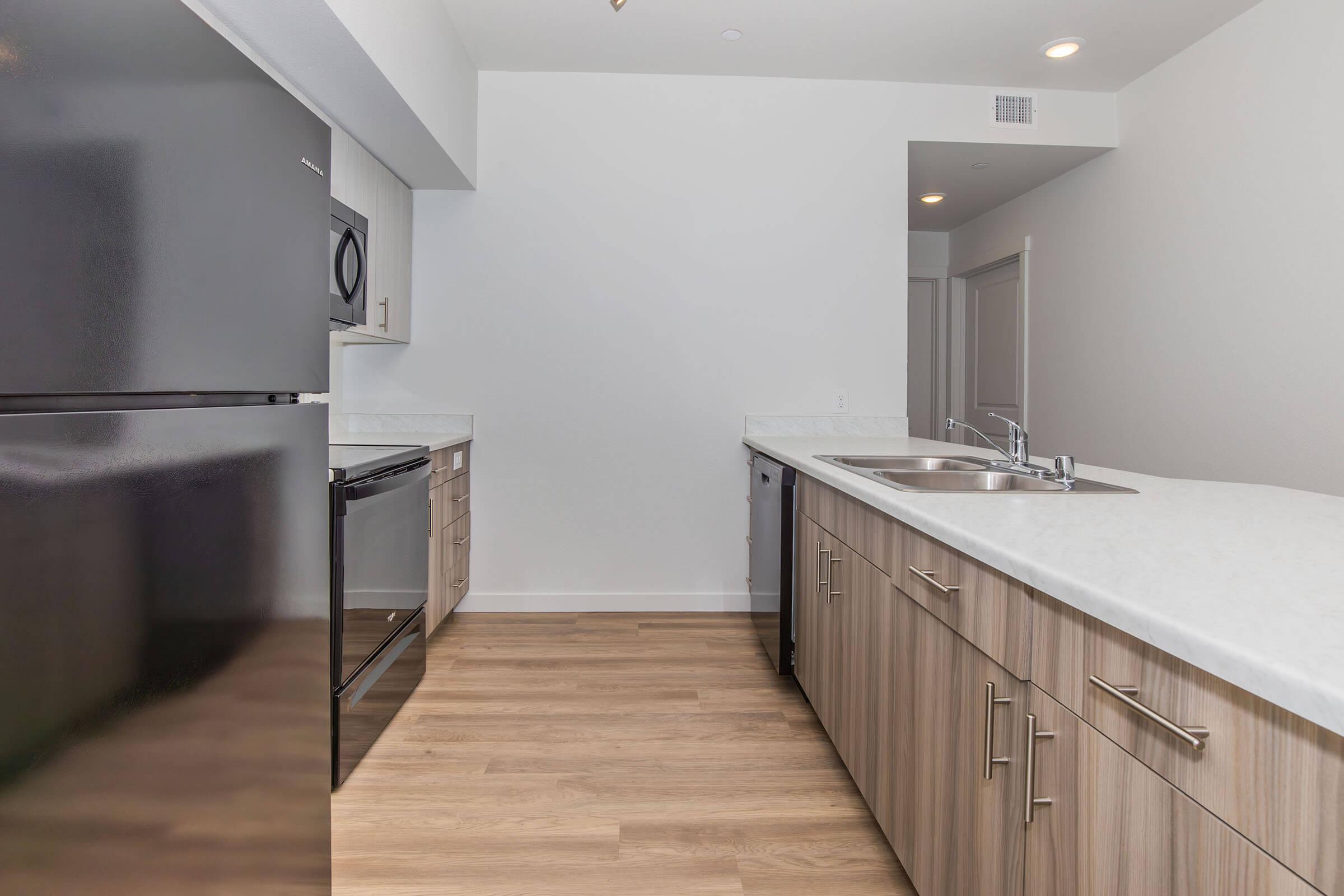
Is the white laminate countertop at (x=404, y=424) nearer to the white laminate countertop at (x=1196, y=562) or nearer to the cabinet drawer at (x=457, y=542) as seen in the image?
the cabinet drawer at (x=457, y=542)

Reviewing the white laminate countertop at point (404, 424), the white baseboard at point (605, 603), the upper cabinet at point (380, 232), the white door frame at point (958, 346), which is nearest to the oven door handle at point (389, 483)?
the upper cabinet at point (380, 232)

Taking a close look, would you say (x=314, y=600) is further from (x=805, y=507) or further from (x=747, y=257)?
(x=747, y=257)

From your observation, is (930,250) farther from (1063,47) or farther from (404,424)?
(404,424)

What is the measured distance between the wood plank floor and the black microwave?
4.36ft

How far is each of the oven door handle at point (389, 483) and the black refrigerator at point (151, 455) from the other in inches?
32.6

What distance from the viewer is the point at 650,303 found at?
11.2 feet

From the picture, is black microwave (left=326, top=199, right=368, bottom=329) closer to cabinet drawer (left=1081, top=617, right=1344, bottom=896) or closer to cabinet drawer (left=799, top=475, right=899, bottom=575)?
cabinet drawer (left=799, top=475, right=899, bottom=575)

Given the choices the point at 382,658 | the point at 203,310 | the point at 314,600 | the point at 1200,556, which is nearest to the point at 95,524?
the point at 203,310

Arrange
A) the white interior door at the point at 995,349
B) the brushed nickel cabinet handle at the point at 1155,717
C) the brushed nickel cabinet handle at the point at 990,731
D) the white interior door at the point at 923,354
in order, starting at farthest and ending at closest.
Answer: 1. the white interior door at the point at 923,354
2. the white interior door at the point at 995,349
3. the brushed nickel cabinet handle at the point at 990,731
4. the brushed nickel cabinet handle at the point at 1155,717

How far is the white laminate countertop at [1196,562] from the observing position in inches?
22.4

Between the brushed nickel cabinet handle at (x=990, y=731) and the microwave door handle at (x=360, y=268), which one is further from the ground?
the microwave door handle at (x=360, y=268)

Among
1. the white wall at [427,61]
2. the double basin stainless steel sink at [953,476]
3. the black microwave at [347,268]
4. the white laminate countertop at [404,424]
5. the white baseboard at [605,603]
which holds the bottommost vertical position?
the white baseboard at [605,603]

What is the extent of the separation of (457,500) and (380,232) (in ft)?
3.85

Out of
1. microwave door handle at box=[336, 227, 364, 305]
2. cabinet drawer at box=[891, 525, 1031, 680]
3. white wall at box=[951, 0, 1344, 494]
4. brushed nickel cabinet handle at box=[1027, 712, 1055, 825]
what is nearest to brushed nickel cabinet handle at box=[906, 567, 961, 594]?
cabinet drawer at box=[891, 525, 1031, 680]
